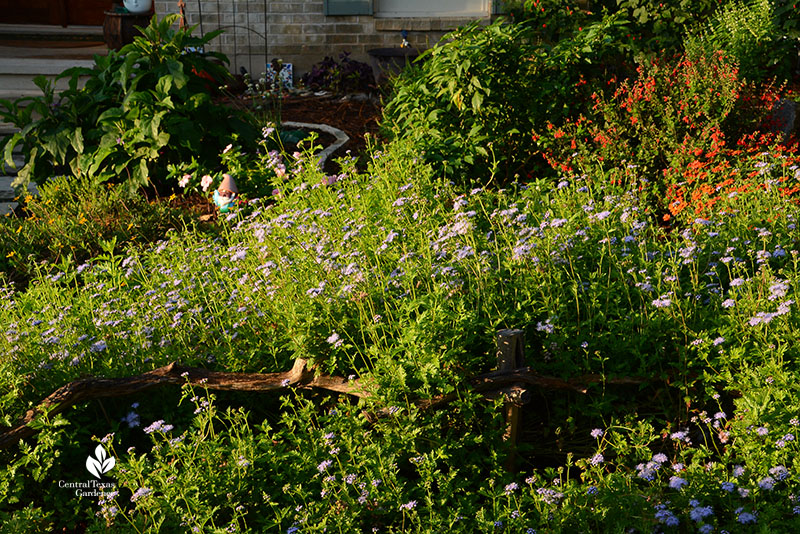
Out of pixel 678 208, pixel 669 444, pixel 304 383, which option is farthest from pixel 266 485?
pixel 678 208

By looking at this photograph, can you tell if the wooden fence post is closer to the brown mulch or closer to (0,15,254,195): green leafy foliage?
(0,15,254,195): green leafy foliage

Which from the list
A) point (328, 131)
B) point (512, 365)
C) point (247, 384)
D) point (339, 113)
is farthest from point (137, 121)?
point (512, 365)

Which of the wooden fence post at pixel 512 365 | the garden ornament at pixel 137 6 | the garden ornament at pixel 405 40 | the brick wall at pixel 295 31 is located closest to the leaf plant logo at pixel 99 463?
the wooden fence post at pixel 512 365

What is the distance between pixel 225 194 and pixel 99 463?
282 centimetres

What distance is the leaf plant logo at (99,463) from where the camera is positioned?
3.06 meters

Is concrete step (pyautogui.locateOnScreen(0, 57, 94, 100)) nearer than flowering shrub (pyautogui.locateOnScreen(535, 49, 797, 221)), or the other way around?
flowering shrub (pyautogui.locateOnScreen(535, 49, 797, 221))

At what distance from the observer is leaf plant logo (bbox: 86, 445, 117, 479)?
121 inches

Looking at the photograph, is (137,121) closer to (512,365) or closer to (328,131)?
(328,131)

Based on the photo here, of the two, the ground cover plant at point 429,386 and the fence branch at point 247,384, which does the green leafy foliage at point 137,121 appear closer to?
the ground cover plant at point 429,386

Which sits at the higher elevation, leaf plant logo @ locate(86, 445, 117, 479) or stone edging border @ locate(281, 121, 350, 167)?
stone edging border @ locate(281, 121, 350, 167)

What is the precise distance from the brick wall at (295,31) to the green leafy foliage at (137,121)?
3.95m

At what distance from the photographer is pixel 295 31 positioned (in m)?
10.5

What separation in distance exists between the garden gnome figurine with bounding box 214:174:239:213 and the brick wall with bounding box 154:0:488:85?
5257 mm

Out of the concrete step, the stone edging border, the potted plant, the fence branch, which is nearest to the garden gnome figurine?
the stone edging border
